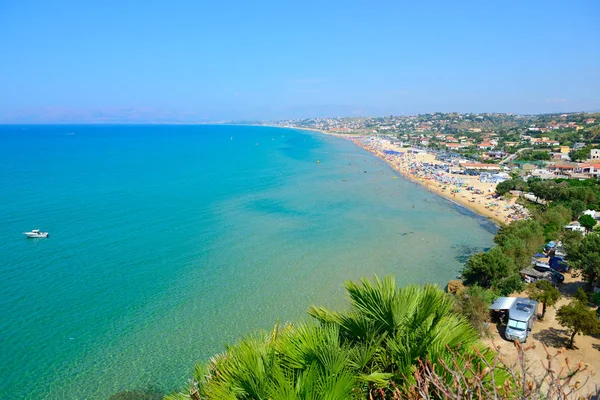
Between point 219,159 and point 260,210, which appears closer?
point 260,210

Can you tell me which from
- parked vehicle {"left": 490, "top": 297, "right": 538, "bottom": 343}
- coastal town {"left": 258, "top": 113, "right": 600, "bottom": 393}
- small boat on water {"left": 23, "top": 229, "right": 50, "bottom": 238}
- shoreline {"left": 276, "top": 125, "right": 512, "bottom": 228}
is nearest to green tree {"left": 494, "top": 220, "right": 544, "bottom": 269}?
coastal town {"left": 258, "top": 113, "right": 600, "bottom": 393}

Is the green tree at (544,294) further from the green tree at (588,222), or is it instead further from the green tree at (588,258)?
the green tree at (588,222)

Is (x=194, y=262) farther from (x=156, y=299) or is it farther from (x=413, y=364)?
(x=413, y=364)

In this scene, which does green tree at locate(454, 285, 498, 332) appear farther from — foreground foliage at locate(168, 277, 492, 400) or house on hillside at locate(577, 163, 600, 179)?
house on hillside at locate(577, 163, 600, 179)

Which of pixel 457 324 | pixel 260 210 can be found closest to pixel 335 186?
pixel 260 210

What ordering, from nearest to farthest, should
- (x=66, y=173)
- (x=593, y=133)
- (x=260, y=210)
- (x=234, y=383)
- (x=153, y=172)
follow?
(x=234, y=383) → (x=260, y=210) → (x=66, y=173) → (x=153, y=172) → (x=593, y=133)

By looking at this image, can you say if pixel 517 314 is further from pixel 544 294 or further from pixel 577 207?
pixel 577 207
